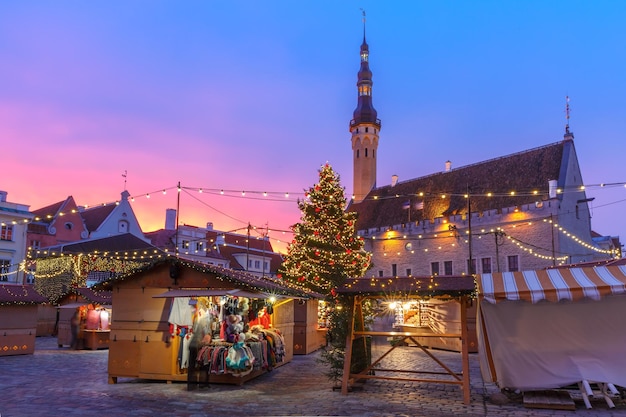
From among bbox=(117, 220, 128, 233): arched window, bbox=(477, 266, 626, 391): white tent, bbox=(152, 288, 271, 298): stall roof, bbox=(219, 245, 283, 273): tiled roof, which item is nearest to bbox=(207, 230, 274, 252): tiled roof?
bbox=(219, 245, 283, 273): tiled roof

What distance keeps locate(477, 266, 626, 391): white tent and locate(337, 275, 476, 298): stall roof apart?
1.24 feet

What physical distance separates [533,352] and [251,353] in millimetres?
6511

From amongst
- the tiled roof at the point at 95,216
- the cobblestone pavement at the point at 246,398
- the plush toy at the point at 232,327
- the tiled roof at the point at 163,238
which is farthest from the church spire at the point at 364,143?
the plush toy at the point at 232,327

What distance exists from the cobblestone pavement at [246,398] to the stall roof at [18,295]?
4.40m

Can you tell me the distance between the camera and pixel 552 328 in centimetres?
1121

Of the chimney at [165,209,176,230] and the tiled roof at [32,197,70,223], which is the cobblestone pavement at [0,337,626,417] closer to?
the tiled roof at [32,197,70,223]

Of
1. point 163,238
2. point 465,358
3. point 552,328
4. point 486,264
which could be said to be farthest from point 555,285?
point 163,238

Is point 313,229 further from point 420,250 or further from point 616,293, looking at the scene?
point 616,293

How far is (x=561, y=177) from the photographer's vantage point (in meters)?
35.9

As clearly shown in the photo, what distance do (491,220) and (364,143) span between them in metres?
24.6

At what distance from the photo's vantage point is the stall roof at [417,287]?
11.0m

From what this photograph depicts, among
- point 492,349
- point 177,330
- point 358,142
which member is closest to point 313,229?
point 177,330

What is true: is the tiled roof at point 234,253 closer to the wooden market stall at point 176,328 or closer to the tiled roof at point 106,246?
the tiled roof at point 106,246

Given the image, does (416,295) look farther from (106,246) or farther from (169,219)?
(169,219)
